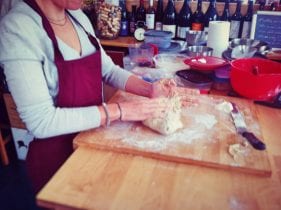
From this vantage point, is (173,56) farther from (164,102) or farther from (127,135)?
(127,135)

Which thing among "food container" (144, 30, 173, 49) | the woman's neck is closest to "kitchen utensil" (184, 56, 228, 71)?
"food container" (144, 30, 173, 49)

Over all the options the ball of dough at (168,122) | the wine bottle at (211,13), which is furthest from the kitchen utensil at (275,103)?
the wine bottle at (211,13)

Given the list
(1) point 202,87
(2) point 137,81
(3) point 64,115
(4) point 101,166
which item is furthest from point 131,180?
(1) point 202,87

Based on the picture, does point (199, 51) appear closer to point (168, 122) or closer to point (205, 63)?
point (205, 63)

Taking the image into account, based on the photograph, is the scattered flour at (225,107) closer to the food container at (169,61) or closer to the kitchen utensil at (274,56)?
the food container at (169,61)

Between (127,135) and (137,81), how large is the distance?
1.20ft

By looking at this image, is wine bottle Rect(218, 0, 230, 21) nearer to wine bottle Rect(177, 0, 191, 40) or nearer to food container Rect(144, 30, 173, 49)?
wine bottle Rect(177, 0, 191, 40)

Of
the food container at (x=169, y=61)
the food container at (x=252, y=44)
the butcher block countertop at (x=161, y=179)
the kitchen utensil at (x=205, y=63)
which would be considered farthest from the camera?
the food container at (x=252, y=44)

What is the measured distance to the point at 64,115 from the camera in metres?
0.84

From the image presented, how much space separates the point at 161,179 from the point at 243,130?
332 millimetres

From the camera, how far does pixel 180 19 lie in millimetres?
2121

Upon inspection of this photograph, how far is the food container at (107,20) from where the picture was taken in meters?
1.92

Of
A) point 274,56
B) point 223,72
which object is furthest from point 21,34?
point 274,56

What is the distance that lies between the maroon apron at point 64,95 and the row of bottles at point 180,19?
3.66 ft
